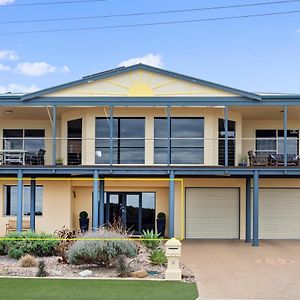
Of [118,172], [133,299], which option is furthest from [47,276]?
[118,172]

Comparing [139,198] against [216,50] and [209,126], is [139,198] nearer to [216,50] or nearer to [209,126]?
[209,126]

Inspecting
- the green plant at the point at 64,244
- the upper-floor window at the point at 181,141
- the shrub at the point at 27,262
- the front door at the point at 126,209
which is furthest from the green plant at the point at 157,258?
the front door at the point at 126,209

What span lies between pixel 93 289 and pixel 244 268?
210 inches

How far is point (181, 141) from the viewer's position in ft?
80.2

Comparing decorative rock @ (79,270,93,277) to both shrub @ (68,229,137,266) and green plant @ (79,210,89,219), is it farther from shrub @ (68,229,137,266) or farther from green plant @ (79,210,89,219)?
green plant @ (79,210,89,219)

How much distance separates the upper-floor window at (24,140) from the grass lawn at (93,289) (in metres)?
13.8

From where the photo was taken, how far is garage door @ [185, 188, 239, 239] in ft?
83.0

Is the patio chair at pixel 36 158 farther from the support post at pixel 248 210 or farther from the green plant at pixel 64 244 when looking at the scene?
the support post at pixel 248 210

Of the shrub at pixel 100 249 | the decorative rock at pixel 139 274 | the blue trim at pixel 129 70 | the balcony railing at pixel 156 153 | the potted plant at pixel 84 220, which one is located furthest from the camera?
the potted plant at pixel 84 220

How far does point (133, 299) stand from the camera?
11703mm

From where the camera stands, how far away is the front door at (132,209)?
2578 cm

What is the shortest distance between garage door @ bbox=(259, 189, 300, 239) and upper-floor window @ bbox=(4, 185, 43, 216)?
1004 centimetres

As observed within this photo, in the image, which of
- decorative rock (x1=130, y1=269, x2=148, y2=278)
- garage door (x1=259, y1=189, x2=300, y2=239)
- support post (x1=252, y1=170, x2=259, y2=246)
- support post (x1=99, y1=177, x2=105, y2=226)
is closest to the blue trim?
support post (x1=252, y1=170, x2=259, y2=246)

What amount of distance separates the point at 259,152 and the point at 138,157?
5.83 meters
